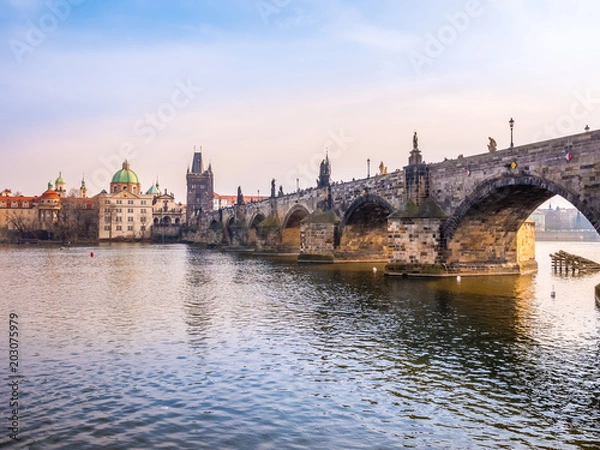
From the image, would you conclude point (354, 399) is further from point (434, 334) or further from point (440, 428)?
point (434, 334)

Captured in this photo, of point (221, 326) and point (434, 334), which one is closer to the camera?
point (434, 334)

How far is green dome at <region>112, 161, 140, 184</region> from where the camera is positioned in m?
182

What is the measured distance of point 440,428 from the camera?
10.6 m

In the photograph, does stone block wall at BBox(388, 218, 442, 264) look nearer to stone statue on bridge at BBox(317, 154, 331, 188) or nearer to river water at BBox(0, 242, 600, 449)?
river water at BBox(0, 242, 600, 449)

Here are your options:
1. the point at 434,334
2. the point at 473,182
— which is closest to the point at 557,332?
the point at 434,334

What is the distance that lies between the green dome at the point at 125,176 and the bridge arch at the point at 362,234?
139843 mm

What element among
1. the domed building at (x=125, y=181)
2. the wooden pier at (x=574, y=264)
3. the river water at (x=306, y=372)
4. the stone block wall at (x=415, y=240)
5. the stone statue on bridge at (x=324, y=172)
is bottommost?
the river water at (x=306, y=372)

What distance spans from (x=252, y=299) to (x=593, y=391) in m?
18.3

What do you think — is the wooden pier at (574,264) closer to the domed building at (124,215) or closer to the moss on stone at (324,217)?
the moss on stone at (324,217)

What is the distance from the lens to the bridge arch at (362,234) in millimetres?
54844

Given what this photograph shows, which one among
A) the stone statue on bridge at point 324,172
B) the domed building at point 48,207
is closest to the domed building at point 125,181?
the domed building at point 48,207

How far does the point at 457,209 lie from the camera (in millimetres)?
38000

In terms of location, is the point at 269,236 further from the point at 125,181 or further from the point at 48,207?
the point at 125,181
